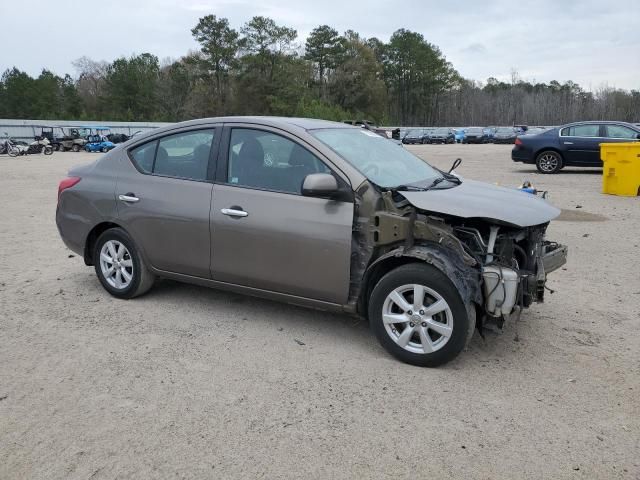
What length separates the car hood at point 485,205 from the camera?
12.5ft

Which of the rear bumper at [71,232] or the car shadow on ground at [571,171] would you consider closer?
the rear bumper at [71,232]

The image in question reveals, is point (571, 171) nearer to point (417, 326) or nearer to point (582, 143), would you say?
point (582, 143)

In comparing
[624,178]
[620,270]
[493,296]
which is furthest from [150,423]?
[624,178]

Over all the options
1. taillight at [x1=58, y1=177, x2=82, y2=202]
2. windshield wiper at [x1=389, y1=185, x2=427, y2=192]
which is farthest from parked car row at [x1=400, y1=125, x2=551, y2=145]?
windshield wiper at [x1=389, y1=185, x2=427, y2=192]

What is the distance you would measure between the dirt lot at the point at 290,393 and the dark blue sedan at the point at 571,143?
1211cm

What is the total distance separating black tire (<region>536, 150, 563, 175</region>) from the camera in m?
17.1

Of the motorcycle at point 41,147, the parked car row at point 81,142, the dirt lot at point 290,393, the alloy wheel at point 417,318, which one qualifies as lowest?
the dirt lot at point 290,393

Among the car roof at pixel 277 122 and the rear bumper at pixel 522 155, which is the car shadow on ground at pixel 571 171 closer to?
the rear bumper at pixel 522 155

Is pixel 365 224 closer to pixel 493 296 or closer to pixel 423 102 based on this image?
pixel 493 296

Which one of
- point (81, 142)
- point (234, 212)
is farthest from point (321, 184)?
point (81, 142)

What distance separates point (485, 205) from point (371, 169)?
3.02 ft

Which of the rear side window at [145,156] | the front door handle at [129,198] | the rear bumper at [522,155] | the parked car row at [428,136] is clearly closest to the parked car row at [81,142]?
the parked car row at [428,136]

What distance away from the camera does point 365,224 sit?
406cm

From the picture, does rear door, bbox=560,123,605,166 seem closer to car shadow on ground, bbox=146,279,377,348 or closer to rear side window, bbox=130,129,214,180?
car shadow on ground, bbox=146,279,377,348
